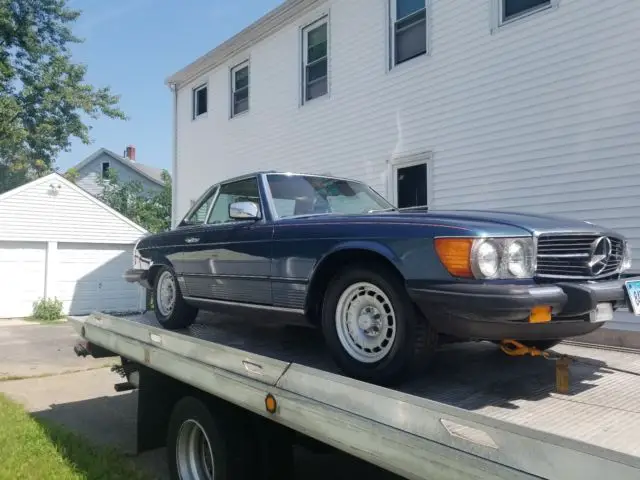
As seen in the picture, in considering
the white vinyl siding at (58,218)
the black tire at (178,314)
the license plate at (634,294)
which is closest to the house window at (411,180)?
the black tire at (178,314)

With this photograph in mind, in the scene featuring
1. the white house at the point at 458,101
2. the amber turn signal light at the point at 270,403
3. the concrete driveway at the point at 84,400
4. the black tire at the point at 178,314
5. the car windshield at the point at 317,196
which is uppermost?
the white house at the point at 458,101

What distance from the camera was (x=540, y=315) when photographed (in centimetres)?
240

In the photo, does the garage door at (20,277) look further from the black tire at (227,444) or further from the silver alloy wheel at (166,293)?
the black tire at (227,444)

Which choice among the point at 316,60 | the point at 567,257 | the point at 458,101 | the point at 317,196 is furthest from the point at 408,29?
the point at 567,257

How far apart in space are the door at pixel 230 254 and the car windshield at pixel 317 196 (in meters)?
0.17

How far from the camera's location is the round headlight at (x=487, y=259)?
8.06ft

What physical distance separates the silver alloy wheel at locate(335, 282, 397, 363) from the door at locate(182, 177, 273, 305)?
0.75 m

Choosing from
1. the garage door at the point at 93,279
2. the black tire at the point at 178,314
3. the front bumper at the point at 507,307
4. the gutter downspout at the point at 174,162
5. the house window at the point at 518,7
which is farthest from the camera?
the garage door at the point at 93,279

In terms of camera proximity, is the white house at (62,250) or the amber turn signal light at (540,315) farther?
the white house at (62,250)

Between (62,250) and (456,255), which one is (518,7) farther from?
(62,250)

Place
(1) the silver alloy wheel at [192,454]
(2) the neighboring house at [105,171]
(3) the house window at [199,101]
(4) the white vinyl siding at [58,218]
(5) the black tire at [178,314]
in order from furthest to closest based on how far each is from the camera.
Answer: (2) the neighboring house at [105,171] < (4) the white vinyl siding at [58,218] < (3) the house window at [199,101] < (5) the black tire at [178,314] < (1) the silver alloy wheel at [192,454]

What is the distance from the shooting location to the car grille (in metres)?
2.61

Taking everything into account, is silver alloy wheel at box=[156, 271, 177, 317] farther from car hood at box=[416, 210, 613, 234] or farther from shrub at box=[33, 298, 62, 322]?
shrub at box=[33, 298, 62, 322]

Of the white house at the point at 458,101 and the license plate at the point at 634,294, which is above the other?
the white house at the point at 458,101
